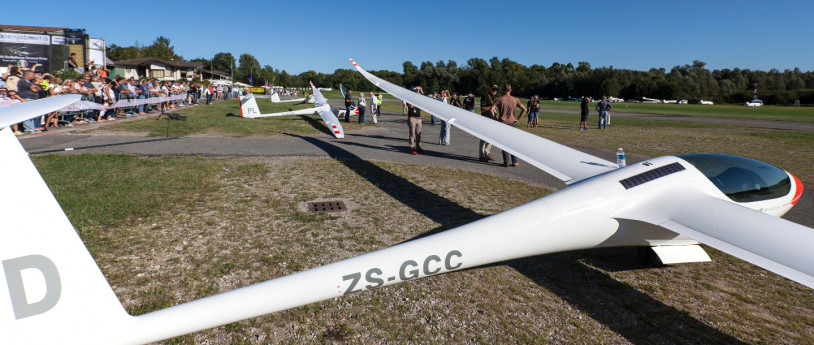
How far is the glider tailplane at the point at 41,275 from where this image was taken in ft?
6.14

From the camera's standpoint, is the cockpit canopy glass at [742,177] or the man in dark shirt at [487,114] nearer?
the cockpit canopy glass at [742,177]

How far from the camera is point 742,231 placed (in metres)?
3.49

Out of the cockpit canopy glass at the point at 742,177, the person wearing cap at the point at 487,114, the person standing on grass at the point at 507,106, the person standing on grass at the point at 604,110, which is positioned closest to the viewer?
the cockpit canopy glass at the point at 742,177

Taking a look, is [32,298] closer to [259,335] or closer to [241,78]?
[259,335]

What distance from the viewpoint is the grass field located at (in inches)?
141

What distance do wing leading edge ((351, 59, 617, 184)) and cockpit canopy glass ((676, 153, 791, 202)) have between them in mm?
1123

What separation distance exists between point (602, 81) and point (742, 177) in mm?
112086

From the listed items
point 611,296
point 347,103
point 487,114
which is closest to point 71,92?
point 347,103

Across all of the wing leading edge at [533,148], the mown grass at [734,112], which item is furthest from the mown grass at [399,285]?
the mown grass at [734,112]

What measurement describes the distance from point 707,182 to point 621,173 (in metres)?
1.03

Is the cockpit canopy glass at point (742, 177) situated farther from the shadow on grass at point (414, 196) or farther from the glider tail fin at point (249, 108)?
the glider tail fin at point (249, 108)

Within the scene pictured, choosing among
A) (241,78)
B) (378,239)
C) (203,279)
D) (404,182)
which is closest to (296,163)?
(404,182)

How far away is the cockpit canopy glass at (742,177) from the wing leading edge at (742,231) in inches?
23.0

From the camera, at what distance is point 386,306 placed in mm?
3904
